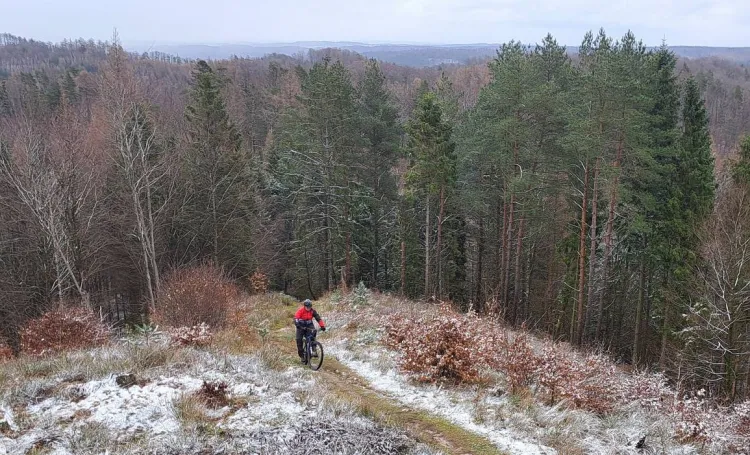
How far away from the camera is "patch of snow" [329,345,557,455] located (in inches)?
286

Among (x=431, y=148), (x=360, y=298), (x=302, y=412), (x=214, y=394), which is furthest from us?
(x=431, y=148)

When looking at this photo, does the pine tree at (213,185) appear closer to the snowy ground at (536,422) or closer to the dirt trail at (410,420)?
the dirt trail at (410,420)

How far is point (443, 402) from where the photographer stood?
29.4ft

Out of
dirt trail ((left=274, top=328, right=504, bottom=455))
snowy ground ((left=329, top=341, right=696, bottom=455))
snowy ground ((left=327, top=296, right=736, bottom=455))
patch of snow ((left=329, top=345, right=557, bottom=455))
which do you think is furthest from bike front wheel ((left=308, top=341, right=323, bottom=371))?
snowy ground ((left=329, top=341, right=696, bottom=455))

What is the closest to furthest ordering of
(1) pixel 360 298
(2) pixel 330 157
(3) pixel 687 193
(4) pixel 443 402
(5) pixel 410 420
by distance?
(5) pixel 410 420
(4) pixel 443 402
(1) pixel 360 298
(3) pixel 687 193
(2) pixel 330 157

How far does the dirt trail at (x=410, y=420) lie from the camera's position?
23.8 feet

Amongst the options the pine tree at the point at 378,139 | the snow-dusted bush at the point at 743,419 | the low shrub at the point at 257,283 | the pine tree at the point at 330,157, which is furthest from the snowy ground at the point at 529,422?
the pine tree at the point at 378,139

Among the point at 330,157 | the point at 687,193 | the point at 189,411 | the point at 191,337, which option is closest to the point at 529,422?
the point at 189,411

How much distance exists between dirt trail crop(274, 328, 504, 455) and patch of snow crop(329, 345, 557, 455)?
16 cm

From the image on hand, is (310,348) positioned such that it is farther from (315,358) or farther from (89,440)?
(89,440)

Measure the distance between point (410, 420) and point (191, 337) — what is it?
5365mm

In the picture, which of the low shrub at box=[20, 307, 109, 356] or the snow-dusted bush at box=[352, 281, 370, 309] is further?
the snow-dusted bush at box=[352, 281, 370, 309]

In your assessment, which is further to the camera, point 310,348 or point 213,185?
point 213,185

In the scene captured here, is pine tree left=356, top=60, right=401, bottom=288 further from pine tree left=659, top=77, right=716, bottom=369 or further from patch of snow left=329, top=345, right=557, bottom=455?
patch of snow left=329, top=345, right=557, bottom=455
